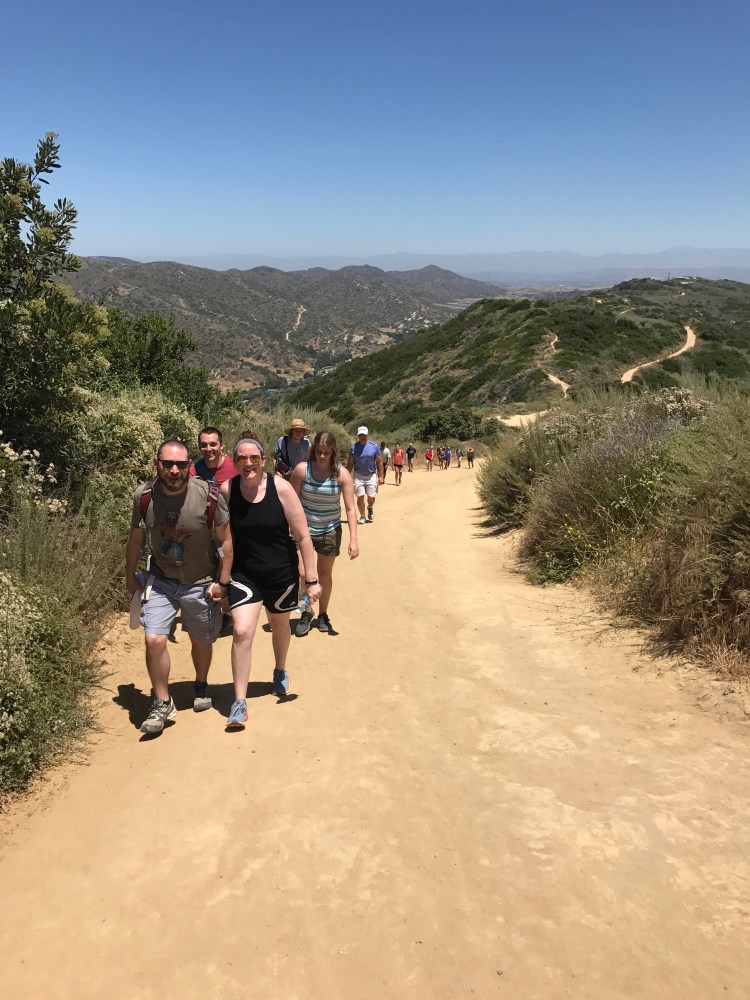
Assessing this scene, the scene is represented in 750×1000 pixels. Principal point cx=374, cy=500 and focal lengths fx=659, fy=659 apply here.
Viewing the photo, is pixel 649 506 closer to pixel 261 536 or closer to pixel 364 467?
pixel 261 536

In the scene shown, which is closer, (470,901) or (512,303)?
(470,901)

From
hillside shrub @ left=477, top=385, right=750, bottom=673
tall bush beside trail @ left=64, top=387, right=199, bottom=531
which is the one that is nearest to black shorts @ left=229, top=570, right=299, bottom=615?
hillside shrub @ left=477, top=385, right=750, bottom=673

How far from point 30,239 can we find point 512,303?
3028 inches

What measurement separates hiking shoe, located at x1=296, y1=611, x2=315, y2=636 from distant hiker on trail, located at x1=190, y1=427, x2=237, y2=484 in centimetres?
151

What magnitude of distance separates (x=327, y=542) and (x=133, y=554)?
6.46 ft

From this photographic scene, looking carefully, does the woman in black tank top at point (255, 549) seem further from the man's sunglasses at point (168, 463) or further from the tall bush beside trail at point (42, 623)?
the tall bush beside trail at point (42, 623)

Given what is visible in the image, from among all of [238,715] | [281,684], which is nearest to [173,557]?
[238,715]

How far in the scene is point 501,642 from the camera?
5.72m

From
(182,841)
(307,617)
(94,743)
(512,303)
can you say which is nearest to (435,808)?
(182,841)

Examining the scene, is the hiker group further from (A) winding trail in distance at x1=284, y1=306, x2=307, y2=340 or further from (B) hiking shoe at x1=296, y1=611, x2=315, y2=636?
(A) winding trail in distance at x1=284, y1=306, x2=307, y2=340

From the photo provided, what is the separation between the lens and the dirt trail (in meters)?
2.53

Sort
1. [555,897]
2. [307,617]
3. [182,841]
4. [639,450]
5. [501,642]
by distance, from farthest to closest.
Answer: [639,450], [307,617], [501,642], [182,841], [555,897]

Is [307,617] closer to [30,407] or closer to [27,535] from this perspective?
[27,535]

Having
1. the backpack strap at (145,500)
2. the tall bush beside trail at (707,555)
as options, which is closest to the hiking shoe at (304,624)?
the backpack strap at (145,500)
